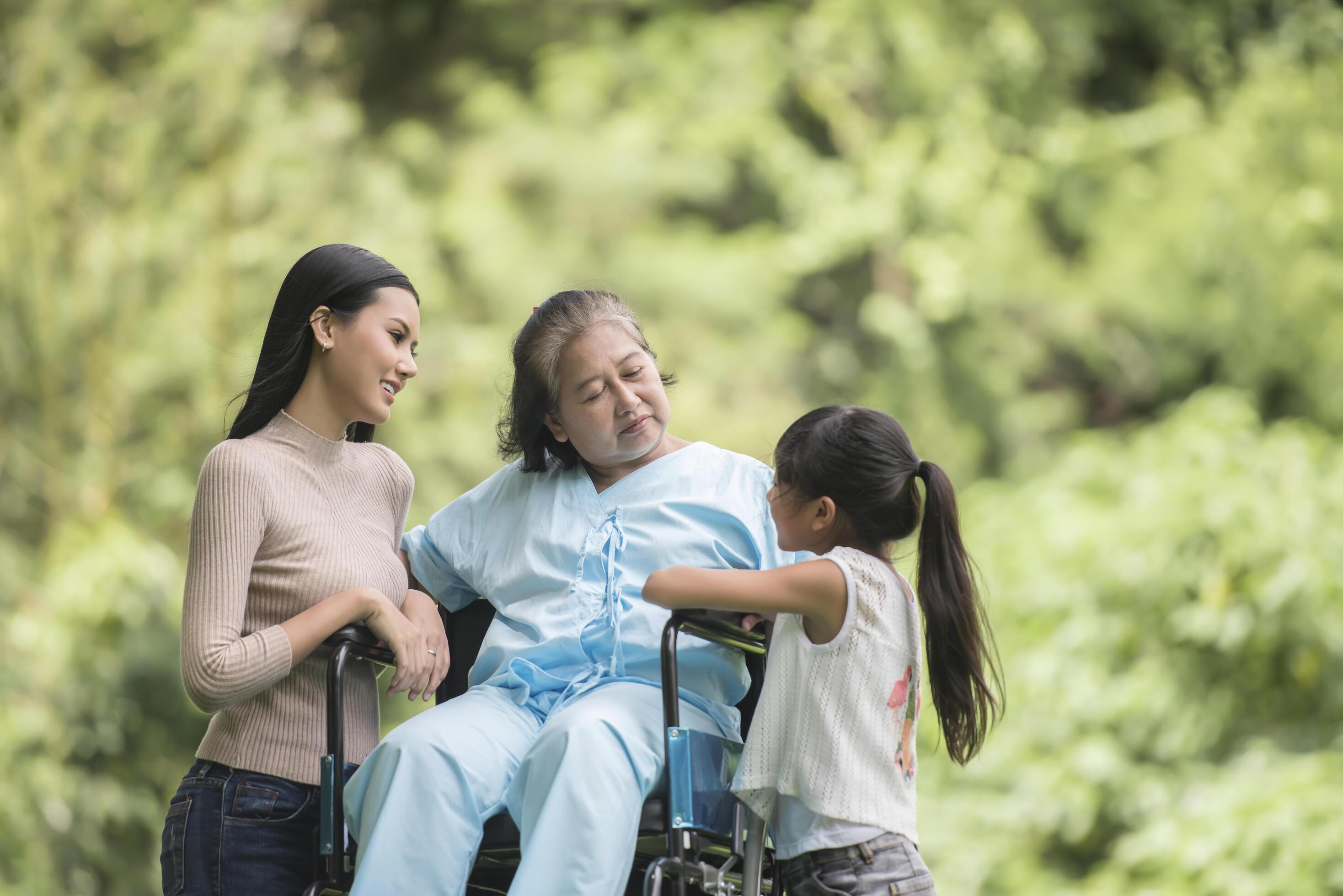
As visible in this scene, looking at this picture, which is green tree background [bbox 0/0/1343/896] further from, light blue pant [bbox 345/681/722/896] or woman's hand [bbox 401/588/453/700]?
light blue pant [bbox 345/681/722/896]

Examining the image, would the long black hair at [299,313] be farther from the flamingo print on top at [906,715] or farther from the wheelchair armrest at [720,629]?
the flamingo print on top at [906,715]

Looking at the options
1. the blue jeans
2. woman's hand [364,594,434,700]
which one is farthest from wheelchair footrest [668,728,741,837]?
the blue jeans

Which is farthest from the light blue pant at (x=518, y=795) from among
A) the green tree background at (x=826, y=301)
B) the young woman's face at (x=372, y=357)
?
the green tree background at (x=826, y=301)

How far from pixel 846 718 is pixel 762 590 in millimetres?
Answer: 185

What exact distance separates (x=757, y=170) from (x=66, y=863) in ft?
12.6

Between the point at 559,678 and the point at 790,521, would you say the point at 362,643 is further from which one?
the point at 790,521

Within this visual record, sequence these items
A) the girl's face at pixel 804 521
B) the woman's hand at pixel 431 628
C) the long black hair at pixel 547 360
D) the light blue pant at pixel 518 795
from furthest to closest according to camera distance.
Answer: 1. the long black hair at pixel 547 360
2. the woman's hand at pixel 431 628
3. the girl's face at pixel 804 521
4. the light blue pant at pixel 518 795

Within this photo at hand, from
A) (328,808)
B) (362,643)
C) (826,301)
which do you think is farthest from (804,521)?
(826,301)

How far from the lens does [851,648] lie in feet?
5.29

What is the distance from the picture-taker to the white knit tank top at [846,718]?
1572mm

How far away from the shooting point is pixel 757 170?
5.98 meters

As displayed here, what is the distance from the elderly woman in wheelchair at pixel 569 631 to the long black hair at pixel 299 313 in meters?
0.28

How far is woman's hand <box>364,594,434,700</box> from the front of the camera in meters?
1.70

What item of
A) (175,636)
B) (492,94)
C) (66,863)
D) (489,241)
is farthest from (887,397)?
(66,863)
